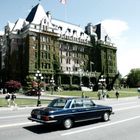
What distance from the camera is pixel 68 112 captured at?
13.7 meters

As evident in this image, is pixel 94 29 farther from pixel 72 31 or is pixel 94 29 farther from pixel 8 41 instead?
pixel 8 41

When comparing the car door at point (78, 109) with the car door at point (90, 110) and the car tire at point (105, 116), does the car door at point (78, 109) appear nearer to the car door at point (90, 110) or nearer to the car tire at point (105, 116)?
the car door at point (90, 110)

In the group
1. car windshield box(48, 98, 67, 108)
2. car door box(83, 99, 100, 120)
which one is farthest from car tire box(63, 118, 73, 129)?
car door box(83, 99, 100, 120)

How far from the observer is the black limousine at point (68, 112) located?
42.9 feet

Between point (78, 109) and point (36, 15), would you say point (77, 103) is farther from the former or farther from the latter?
point (36, 15)

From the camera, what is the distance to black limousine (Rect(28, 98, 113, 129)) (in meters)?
13.1

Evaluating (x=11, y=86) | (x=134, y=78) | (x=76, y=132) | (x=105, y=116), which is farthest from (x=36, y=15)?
(x=76, y=132)

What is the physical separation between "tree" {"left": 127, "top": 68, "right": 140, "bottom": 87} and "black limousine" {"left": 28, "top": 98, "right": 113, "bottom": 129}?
113551 millimetres

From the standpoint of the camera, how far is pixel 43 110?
13.5m

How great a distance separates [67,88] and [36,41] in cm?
1653

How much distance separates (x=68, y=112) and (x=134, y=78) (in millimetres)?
118643

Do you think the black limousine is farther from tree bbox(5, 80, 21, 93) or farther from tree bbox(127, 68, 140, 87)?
tree bbox(127, 68, 140, 87)

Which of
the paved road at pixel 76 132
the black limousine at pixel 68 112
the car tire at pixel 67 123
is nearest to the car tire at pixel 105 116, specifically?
the black limousine at pixel 68 112

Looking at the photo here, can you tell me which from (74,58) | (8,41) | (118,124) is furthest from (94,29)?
(118,124)
